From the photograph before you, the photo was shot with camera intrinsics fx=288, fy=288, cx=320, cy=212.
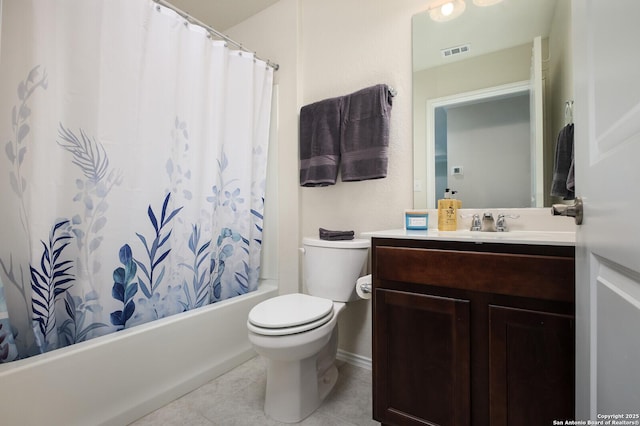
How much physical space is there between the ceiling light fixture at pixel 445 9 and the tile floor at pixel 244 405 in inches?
78.8

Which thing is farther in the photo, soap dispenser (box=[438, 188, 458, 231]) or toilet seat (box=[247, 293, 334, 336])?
soap dispenser (box=[438, 188, 458, 231])

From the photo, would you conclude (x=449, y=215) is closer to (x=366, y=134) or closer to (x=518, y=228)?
(x=518, y=228)

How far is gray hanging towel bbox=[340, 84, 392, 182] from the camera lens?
159cm

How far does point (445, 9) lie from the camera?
4.97 ft

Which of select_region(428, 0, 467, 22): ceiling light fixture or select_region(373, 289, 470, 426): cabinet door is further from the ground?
select_region(428, 0, 467, 22): ceiling light fixture

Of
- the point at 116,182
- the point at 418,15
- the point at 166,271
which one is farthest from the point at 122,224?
the point at 418,15

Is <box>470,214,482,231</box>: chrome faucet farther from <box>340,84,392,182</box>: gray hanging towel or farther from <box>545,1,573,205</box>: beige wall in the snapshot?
<box>340,84,392,182</box>: gray hanging towel

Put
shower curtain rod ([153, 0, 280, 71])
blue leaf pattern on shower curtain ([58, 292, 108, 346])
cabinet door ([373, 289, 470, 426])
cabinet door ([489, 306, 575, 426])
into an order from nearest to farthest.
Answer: cabinet door ([489, 306, 575, 426])
cabinet door ([373, 289, 470, 426])
blue leaf pattern on shower curtain ([58, 292, 108, 346])
shower curtain rod ([153, 0, 280, 71])

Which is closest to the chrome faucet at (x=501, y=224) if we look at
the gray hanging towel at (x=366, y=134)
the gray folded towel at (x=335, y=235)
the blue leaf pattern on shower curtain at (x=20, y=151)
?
the gray hanging towel at (x=366, y=134)

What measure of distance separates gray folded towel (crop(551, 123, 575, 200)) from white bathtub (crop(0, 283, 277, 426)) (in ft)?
5.60

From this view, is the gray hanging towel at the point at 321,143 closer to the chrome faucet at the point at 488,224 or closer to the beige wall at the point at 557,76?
the chrome faucet at the point at 488,224

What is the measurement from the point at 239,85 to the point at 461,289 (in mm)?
1711

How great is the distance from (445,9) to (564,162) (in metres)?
0.99

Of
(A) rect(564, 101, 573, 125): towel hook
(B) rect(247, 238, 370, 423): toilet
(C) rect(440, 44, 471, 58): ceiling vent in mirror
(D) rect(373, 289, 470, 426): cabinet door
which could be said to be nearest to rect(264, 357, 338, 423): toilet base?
(B) rect(247, 238, 370, 423): toilet
